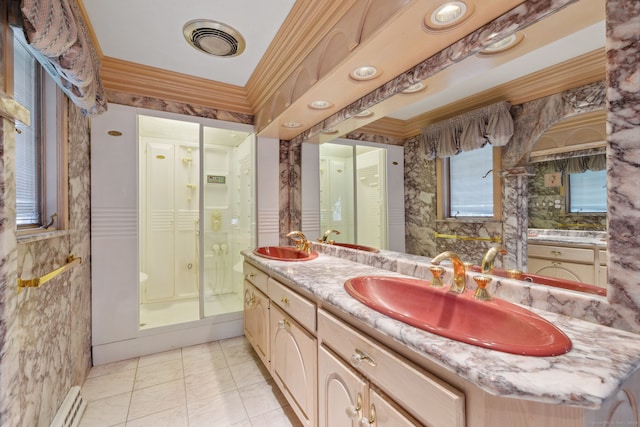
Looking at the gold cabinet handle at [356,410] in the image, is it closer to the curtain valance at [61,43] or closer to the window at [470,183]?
the window at [470,183]

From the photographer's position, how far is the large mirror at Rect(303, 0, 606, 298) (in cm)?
82

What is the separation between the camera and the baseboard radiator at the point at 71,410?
4.47 ft

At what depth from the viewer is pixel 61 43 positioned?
1.07 meters

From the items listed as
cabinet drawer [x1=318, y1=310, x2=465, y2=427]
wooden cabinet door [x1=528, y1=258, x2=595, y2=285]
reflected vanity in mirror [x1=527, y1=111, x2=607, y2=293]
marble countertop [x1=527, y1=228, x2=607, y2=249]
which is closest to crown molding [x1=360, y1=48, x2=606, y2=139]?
reflected vanity in mirror [x1=527, y1=111, x2=607, y2=293]

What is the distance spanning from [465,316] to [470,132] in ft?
2.50

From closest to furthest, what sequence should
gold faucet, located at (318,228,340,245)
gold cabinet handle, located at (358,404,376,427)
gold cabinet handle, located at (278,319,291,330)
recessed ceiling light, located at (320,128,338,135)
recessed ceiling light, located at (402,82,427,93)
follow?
gold cabinet handle, located at (358,404,376,427), recessed ceiling light, located at (402,82,427,93), gold cabinet handle, located at (278,319,291,330), recessed ceiling light, located at (320,128,338,135), gold faucet, located at (318,228,340,245)

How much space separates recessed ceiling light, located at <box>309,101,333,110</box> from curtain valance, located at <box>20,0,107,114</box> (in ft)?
3.99

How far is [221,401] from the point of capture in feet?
5.65

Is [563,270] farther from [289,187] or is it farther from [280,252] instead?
[289,187]

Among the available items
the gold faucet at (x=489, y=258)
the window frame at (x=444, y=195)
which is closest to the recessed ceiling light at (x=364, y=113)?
the window frame at (x=444, y=195)

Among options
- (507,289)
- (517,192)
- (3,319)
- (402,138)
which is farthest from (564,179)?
(3,319)

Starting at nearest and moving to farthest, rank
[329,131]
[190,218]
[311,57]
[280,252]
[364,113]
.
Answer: [311,57] < [364,113] < [329,131] < [280,252] < [190,218]

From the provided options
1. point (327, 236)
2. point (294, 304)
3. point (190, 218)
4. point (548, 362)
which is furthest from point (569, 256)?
point (190, 218)

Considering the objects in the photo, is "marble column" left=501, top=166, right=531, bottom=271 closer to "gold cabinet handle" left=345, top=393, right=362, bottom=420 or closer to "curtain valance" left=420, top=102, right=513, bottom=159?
"curtain valance" left=420, top=102, right=513, bottom=159
